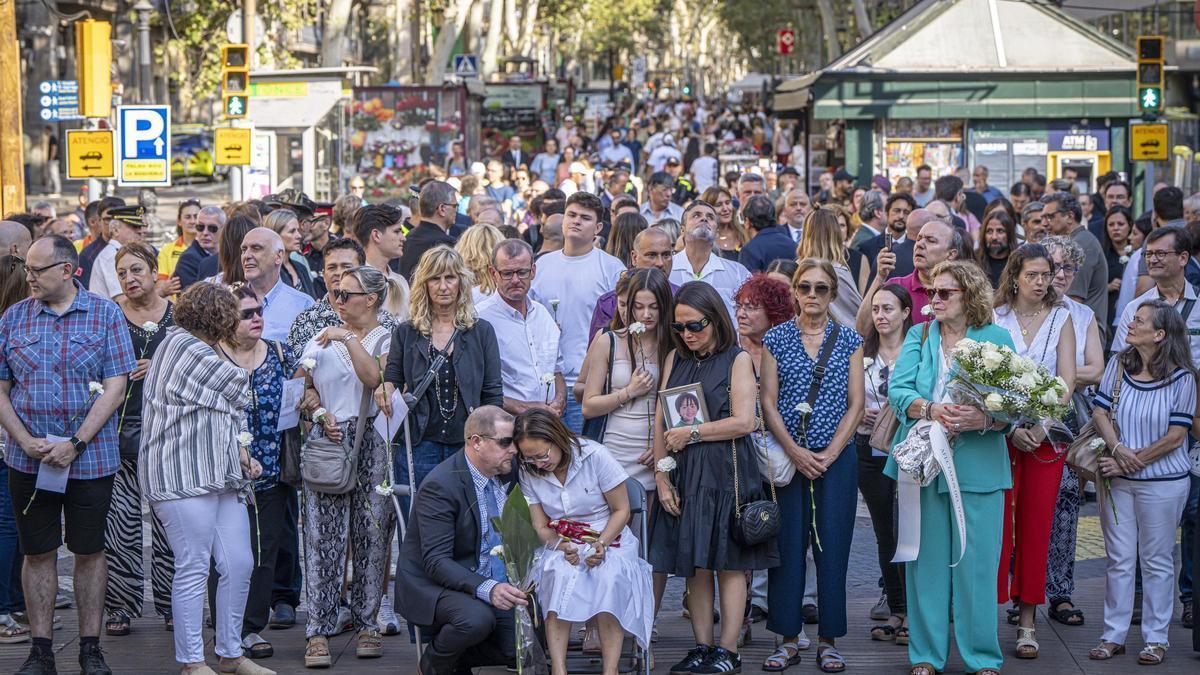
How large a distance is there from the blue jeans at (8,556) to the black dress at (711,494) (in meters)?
3.44

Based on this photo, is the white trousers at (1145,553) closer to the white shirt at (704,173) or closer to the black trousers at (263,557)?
the black trousers at (263,557)

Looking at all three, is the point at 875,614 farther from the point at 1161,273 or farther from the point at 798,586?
the point at 1161,273

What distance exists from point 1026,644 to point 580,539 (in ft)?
8.04

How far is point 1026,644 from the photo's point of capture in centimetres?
772

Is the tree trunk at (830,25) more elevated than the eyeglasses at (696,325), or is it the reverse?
the tree trunk at (830,25)

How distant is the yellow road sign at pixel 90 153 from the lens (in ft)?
52.9

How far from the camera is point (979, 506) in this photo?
286 inches

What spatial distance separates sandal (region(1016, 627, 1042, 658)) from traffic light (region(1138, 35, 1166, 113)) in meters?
14.3

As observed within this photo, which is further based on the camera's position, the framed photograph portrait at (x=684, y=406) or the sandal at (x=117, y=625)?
the sandal at (x=117, y=625)

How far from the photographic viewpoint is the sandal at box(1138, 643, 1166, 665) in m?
7.61

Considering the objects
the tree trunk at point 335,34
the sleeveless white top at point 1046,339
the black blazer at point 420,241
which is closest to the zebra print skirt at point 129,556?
the black blazer at point 420,241

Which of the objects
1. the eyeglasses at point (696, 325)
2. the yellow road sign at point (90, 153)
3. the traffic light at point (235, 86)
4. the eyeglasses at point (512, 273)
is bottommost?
the eyeglasses at point (696, 325)

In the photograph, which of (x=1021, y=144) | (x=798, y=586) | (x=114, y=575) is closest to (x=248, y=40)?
(x=1021, y=144)

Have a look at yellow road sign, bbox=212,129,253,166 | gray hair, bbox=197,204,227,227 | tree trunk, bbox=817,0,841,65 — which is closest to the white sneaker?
gray hair, bbox=197,204,227,227
